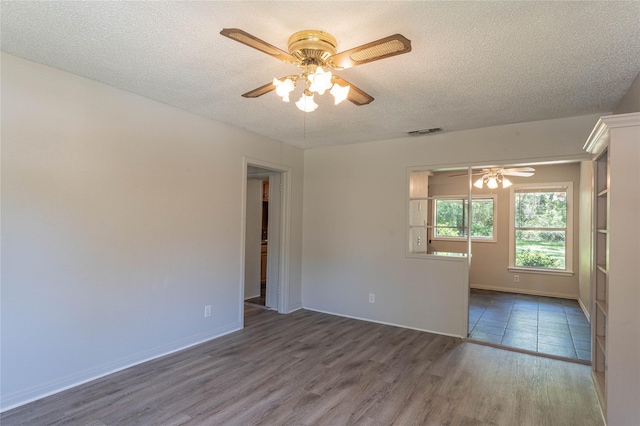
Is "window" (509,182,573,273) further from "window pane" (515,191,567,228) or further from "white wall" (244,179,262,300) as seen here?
"white wall" (244,179,262,300)

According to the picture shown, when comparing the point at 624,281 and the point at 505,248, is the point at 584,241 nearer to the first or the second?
the point at 505,248

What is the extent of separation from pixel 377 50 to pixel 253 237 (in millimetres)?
4686

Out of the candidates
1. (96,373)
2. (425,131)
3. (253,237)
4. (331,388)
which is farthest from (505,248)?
(96,373)

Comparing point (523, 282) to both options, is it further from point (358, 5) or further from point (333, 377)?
point (358, 5)

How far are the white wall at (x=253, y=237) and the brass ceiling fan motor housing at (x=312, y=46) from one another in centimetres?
404

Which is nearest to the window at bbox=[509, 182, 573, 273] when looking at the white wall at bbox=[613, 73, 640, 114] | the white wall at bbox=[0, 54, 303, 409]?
the white wall at bbox=[613, 73, 640, 114]

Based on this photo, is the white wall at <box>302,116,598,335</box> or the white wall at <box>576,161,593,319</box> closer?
the white wall at <box>302,116,598,335</box>

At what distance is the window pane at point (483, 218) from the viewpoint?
7.04m

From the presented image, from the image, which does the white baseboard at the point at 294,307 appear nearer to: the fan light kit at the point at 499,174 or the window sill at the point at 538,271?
the fan light kit at the point at 499,174

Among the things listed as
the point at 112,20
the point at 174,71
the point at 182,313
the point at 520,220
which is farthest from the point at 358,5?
the point at 520,220

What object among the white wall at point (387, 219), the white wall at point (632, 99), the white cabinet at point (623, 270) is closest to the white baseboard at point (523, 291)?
the white wall at point (387, 219)

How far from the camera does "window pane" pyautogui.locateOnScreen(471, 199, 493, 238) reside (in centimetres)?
704

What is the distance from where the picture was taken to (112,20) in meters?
1.94

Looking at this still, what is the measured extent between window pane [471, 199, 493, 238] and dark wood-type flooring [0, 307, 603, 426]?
3.85 m
